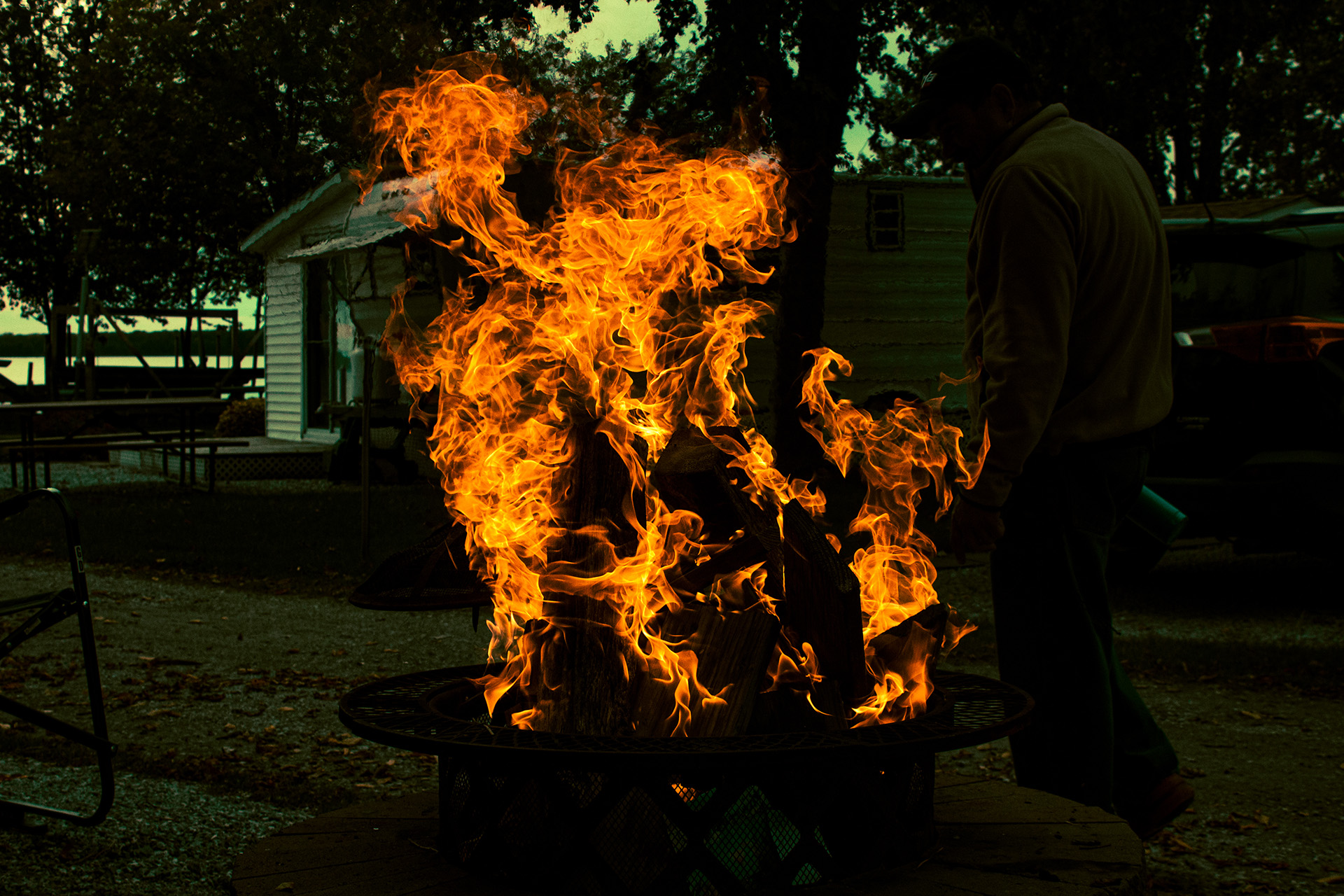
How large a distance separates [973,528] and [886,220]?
15657mm

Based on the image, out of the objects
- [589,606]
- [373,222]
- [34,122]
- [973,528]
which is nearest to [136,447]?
[373,222]

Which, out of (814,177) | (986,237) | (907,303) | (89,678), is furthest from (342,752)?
(907,303)

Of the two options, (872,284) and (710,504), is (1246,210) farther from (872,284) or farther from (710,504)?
(710,504)

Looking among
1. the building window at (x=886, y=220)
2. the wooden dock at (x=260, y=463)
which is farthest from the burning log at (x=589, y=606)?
the building window at (x=886, y=220)

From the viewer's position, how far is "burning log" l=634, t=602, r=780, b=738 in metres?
2.54

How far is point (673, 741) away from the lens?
7.15 ft

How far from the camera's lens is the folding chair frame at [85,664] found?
3.32m

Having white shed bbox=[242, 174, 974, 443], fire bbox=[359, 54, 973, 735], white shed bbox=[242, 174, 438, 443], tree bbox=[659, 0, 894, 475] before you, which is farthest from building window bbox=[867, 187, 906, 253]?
fire bbox=[359, 54, 973, 735]

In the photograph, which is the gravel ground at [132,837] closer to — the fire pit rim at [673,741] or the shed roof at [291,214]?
the fire pit rim at [673,741]

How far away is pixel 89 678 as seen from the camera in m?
3.41

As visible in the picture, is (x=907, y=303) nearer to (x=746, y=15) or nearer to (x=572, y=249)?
(x=746, y=15)

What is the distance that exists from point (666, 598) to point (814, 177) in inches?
435

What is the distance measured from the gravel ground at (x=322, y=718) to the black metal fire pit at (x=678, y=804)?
3.59 feet

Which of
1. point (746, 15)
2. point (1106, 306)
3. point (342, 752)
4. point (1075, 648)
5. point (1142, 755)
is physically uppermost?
point (746, 15)
